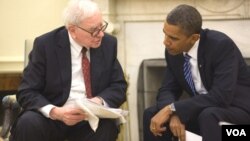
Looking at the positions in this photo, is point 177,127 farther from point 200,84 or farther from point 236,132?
point 236,132

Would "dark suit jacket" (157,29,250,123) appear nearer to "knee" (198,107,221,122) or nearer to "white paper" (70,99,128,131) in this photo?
"knee" (198,107,221,122)

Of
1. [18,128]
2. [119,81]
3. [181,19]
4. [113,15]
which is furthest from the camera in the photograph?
[113,15]

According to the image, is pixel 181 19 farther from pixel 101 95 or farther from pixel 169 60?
pixel 101 95

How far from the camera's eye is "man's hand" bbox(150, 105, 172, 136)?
6.77 feet

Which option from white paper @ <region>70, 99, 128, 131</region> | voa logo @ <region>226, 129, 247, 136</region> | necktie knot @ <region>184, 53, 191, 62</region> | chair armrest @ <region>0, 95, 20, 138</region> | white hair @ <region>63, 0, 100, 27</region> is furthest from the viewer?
chair armrest @ <region>0, 95, 20, 138</region>

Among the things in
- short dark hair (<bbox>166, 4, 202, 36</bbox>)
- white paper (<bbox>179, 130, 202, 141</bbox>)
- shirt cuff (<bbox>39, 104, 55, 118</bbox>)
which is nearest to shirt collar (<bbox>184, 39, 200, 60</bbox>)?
short dark hair (<bbox>166, 4, 202, 36</bbox>)

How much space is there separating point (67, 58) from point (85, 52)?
103 millimetres

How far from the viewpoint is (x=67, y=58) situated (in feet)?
7.13

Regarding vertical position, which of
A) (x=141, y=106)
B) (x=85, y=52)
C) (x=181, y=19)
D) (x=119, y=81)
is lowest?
(x=141, y=106)

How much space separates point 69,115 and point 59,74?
0.28m

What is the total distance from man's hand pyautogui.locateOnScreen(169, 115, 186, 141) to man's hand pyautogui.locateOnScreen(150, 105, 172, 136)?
32 millimetres

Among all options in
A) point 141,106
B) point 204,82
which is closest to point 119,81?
point 204,82

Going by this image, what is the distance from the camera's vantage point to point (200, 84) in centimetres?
221

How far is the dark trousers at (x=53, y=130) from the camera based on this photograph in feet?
6.36
